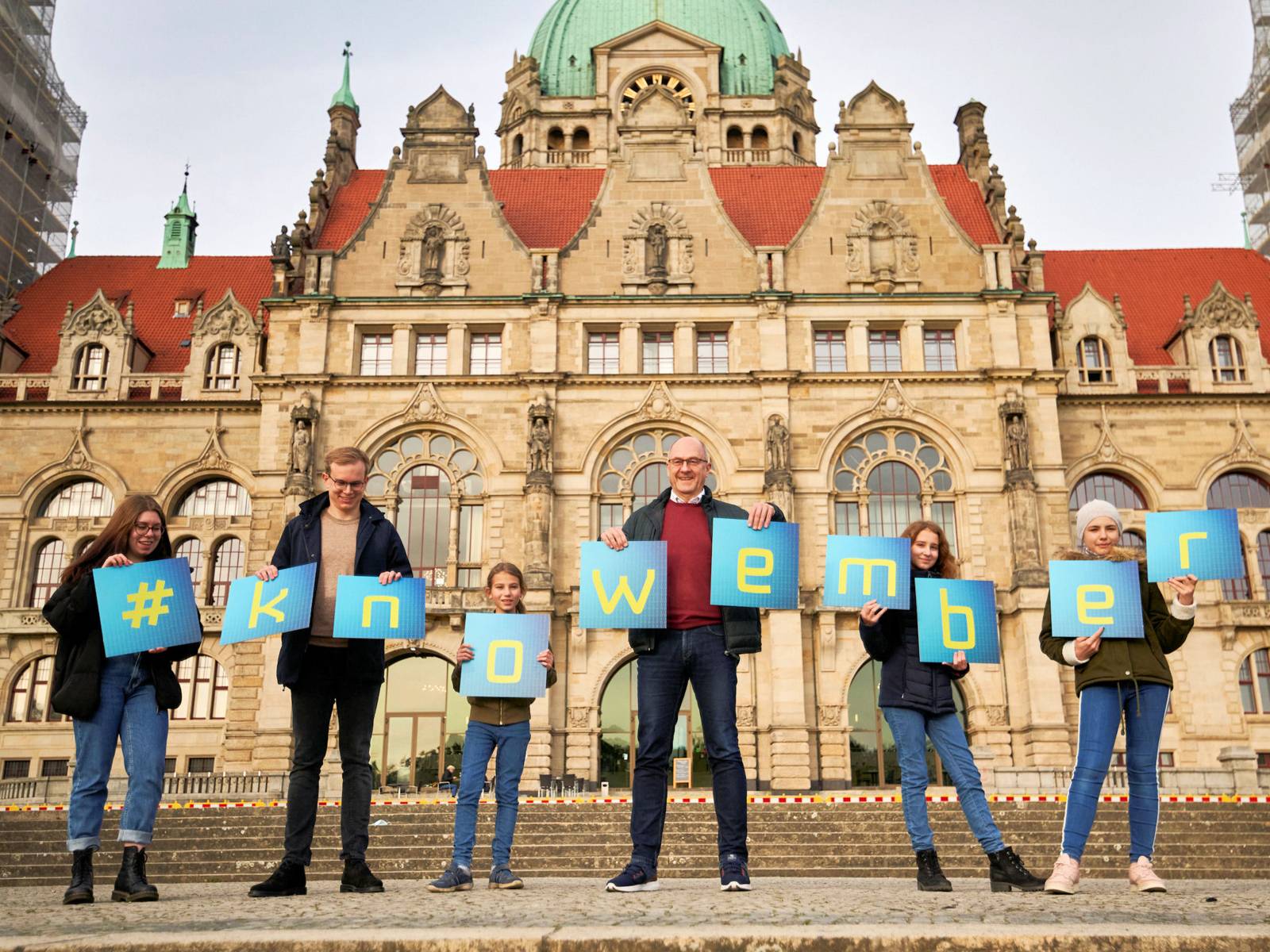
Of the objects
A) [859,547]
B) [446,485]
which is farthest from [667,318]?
[859,547]

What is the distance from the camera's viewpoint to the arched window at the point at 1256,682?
31.4m

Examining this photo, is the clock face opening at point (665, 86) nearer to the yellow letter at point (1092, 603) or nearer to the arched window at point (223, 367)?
the arched window at point (223, 367)

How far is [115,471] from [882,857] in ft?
82.3

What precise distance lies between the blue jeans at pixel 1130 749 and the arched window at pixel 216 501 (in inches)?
1138

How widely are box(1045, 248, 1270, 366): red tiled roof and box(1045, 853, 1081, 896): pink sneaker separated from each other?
31.9 meters

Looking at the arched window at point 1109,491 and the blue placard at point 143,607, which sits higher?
the arched window at point 1109,491

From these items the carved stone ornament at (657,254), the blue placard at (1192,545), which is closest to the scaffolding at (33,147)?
the carved stone ornament at (657,254)

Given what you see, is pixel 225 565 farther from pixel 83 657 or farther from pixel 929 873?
pixel 929 873

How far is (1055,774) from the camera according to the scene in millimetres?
22453

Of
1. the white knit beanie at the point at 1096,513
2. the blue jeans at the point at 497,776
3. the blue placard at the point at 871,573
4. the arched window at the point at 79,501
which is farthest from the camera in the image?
the arched window at the point at 79,501

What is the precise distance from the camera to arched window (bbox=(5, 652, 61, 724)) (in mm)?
31734

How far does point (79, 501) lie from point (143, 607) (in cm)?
2839

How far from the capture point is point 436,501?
3169 centimetres

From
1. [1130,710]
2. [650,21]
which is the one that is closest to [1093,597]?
[1130,710]
